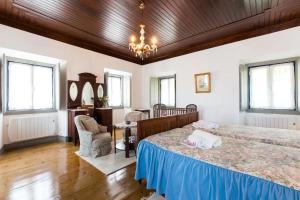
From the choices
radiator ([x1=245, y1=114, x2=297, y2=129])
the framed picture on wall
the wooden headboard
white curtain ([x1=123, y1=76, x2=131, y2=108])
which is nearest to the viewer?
the wooden headboard

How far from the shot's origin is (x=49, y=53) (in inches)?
161

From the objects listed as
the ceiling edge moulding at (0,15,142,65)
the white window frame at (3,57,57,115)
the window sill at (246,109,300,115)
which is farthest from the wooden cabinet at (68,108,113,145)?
the window sill at (246,109,300,115)

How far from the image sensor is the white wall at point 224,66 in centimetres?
369

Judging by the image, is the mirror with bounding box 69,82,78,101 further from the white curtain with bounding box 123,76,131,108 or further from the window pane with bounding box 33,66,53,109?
the white curtain with bounding box 123,76,131,108

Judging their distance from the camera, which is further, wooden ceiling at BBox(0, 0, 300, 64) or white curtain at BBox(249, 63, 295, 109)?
white curtain at BBox(249, 63, 295, 109)

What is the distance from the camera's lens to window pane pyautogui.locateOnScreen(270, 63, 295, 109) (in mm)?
4012

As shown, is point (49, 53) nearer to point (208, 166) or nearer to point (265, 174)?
point (208, 166)

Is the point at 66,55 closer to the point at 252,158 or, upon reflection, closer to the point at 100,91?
the point at 100,91

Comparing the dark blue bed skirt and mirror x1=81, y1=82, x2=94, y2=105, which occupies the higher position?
mirror x1=81, y1=82, x2=94, y2=105

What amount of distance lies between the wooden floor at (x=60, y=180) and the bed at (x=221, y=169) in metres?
0.40

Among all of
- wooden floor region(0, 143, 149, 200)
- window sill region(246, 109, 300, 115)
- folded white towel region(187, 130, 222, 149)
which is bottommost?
wooden floor region(0, 143, 149, 200)

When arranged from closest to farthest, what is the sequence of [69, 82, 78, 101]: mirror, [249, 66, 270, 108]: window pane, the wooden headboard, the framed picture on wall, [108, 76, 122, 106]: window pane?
the wooden headboard, [249, 66, 270, 108]: window pane, [69, 82, 78, 101]: mirror, the framed picture on wall, [108, 76, 122, 106]: window pane


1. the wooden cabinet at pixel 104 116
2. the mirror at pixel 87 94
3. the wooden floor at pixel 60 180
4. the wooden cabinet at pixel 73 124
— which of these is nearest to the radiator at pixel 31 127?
the wooden cabinet at pixel 73 124

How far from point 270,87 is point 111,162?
4.51 m
